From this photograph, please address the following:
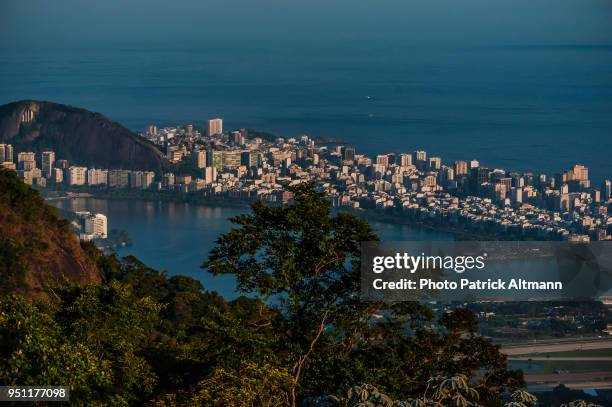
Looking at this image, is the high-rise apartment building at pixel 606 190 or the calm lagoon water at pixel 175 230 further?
the high-rise apartment building at pixel 606 190

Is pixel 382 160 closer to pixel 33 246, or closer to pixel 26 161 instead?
pixel 26 161

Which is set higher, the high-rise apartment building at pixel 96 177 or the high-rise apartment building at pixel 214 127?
the high-rise apartment building at pixel 214 127

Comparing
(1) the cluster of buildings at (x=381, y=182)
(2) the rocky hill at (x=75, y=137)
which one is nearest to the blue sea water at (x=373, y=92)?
(1) the cluster of buildings at (x=381, y=182)

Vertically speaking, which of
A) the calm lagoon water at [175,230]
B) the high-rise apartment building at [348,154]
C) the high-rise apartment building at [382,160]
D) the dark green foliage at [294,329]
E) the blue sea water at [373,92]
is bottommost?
the calm lagoon water at [175,230]

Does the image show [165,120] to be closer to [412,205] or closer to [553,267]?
[412,205]

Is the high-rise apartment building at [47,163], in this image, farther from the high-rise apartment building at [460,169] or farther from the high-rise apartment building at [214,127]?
the high-rise apartment building at [460,169]

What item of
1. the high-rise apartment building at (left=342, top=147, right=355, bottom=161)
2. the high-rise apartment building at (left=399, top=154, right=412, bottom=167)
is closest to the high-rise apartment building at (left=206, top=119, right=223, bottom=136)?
the high-rise apartment building at (left=342, top=147, right=355, bottom=161)

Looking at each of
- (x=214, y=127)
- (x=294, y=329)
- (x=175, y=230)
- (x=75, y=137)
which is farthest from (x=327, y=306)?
(x=214, y=127)

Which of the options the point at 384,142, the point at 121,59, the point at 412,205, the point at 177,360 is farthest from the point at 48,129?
the point at 177,360
